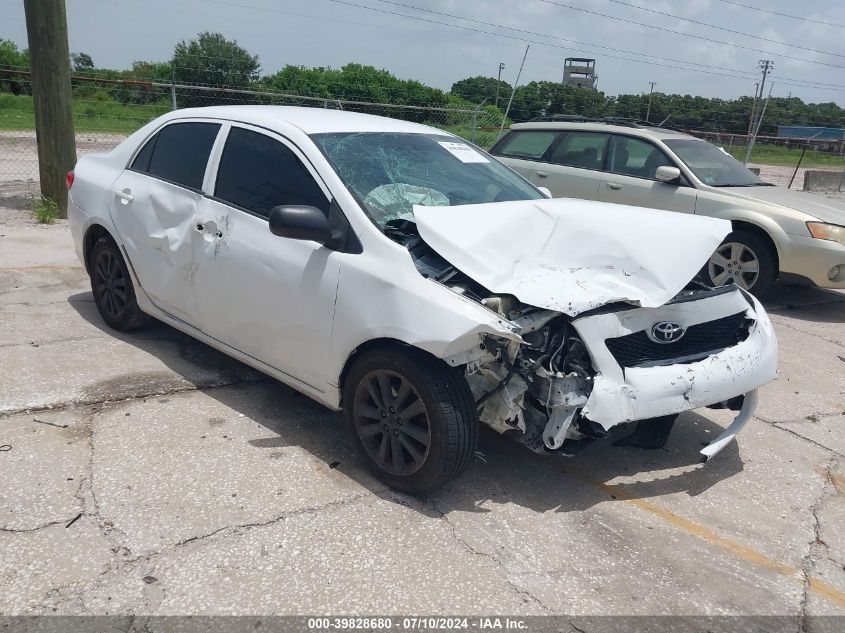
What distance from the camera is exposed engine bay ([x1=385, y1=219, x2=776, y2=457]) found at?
3.06 m

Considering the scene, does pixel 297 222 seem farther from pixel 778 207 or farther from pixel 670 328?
pixel 778 207

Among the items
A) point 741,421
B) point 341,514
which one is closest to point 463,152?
point 741,421

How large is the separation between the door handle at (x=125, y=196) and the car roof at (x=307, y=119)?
2.00ft

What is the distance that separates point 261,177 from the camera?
4047mm

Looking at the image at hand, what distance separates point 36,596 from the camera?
2607mm

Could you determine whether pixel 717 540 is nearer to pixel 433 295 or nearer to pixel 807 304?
pixel 433 295

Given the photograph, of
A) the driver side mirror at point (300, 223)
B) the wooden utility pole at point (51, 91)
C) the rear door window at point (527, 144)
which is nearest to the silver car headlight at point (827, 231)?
the rear door window at point (527, 144)

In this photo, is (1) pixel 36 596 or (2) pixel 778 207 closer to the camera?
(1) pixel 36 596

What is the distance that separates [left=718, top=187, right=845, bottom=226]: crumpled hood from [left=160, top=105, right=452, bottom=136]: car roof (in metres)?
4.37

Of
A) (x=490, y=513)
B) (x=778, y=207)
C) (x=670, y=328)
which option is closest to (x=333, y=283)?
(x=490, y=513)

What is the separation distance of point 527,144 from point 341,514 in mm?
6977

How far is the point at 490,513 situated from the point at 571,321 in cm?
99

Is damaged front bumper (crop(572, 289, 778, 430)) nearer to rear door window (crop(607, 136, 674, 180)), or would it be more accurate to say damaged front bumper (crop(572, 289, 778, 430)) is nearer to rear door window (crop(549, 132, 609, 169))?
rear door window (crop(607, 136, 674, 180))

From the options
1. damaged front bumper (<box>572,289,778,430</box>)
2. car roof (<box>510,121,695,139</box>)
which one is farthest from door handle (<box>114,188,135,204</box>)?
car roof (<box>510,121,695,139</box>)
